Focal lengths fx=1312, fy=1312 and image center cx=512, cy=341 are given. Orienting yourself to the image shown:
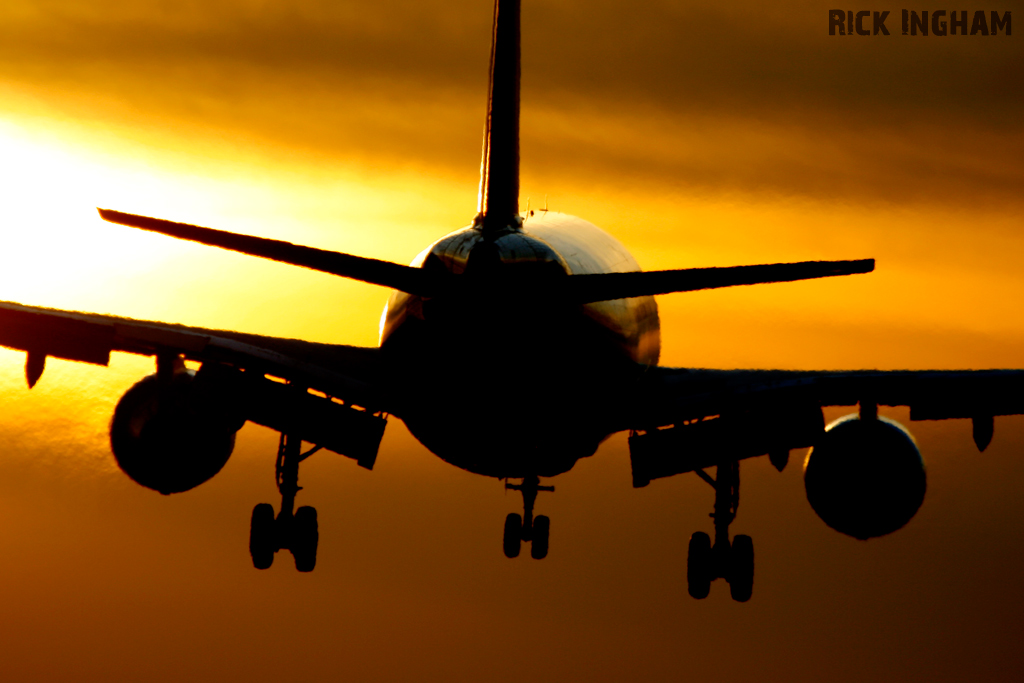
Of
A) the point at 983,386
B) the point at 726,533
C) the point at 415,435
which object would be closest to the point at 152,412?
the point at 415,435

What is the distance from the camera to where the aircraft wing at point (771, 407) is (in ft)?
79.8

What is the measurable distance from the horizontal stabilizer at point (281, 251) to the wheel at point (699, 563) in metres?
10.4

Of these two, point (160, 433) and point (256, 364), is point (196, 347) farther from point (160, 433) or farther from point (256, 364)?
point (160, 433)

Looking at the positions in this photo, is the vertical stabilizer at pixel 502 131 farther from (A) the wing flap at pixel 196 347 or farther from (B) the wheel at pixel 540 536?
(B) the wheel at pixel 540 536

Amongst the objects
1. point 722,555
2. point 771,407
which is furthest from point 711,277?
point 722,555

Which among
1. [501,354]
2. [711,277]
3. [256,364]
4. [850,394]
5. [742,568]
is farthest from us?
[742,568]

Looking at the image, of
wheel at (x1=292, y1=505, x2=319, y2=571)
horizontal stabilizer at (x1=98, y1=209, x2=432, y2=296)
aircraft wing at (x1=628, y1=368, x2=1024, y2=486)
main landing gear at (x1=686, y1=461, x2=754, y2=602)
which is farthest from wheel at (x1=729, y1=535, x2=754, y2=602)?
horizontal stabilizer at (x1=98, y1=209, x2=432, y2=296)

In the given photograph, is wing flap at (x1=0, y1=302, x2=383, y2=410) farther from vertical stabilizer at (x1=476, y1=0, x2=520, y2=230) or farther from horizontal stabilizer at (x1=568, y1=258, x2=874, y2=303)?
horizontal stabilizer at (x1=568, y1=258, x2=874, y2=303)

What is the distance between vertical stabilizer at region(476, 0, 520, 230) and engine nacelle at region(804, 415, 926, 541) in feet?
24.1

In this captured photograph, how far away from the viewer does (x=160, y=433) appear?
27.1 m

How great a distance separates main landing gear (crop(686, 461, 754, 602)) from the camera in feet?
88.8

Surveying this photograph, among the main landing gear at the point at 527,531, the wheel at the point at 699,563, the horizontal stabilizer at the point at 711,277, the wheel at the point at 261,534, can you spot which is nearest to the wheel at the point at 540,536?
the main landing gear at the point at 527,531

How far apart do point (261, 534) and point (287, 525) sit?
21.5 inches

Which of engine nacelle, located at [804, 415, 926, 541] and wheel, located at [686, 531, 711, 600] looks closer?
engine nacelle, located at [804, 415, 926, 541]
